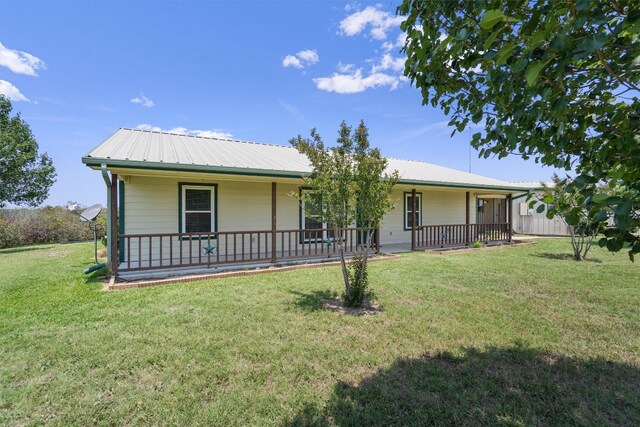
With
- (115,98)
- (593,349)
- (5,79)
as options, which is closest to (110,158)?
(593,349)

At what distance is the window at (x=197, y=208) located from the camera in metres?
9.00

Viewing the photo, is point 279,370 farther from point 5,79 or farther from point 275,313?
point 5,79

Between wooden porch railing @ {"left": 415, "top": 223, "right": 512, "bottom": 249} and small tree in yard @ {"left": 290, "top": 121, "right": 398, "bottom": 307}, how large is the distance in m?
7.49

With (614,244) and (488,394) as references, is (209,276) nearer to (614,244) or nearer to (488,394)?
(488,394)

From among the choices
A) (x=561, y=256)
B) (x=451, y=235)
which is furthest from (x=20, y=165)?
(x=561, y=256)

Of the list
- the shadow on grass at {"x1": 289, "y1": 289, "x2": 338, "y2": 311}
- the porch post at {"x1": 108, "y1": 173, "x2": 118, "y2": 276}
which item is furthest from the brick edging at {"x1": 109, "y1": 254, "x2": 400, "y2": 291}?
the shadow on grass at {"x1": 289, "y1": 289, "x2": 338, "y2": 311}

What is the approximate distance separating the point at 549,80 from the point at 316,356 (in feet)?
10.8

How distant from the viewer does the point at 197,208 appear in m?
9.21

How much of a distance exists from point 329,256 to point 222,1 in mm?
8398

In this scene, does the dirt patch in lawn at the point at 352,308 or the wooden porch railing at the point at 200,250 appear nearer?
the dirt patch in lawn at the point at 352,308

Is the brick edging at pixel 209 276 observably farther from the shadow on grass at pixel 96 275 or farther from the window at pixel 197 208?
the window at pixel 197 208

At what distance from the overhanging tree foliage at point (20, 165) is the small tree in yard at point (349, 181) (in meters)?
23.4

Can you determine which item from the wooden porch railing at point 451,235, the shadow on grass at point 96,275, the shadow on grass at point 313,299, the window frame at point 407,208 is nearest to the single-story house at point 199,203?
the wooden porch railing at point 451,235

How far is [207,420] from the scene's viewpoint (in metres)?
2.53
